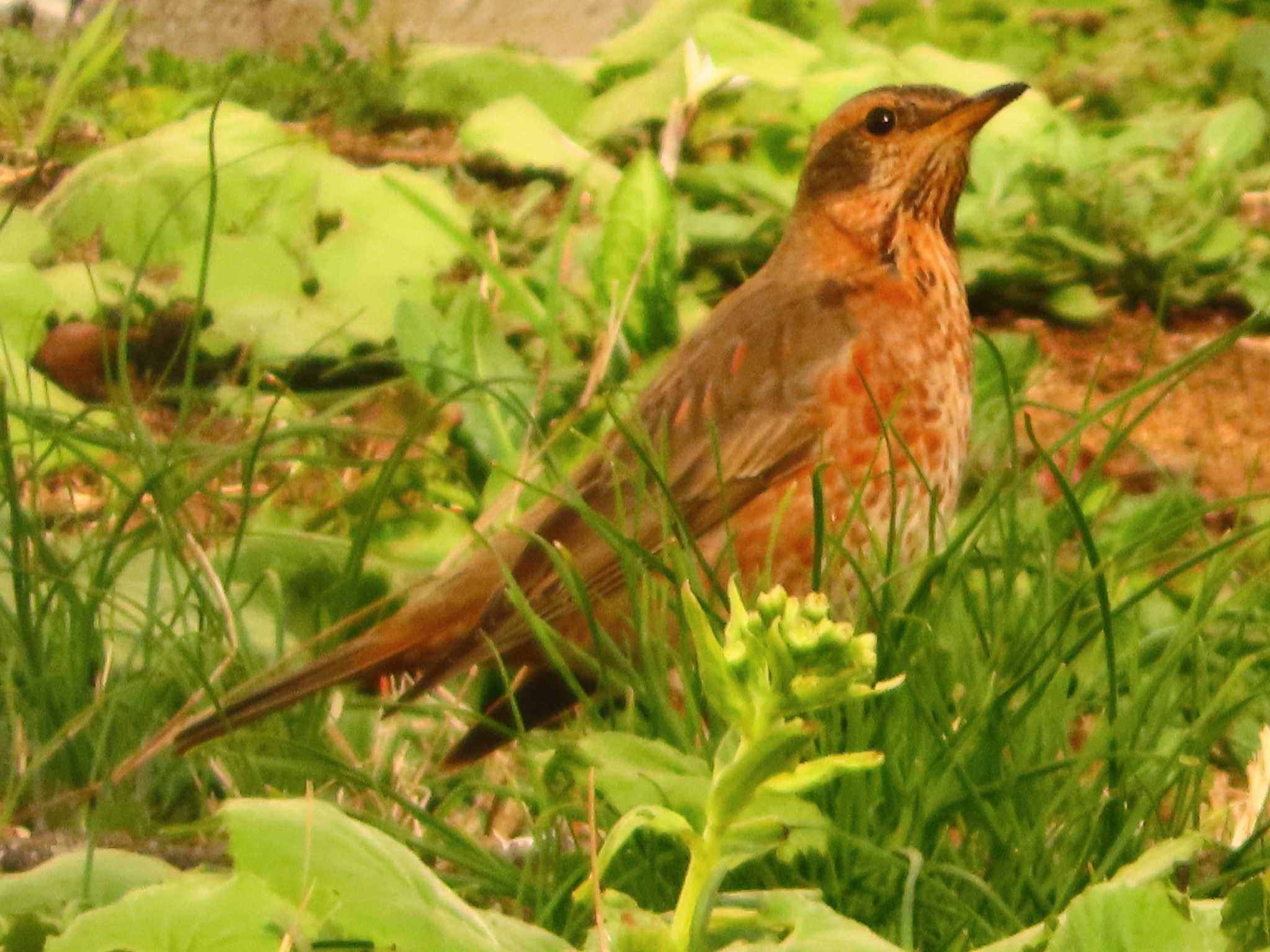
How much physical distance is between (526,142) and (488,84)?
0.48 meters

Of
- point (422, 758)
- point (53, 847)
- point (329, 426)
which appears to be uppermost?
point (329, 426)

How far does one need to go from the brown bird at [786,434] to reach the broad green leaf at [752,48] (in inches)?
68.6

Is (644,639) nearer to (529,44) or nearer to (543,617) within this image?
(543,617)

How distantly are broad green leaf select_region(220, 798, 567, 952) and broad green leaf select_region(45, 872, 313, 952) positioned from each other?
0.02 metres

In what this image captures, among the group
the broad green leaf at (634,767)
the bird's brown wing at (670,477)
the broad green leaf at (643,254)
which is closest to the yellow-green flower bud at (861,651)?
the broad green leaf at (634,767)

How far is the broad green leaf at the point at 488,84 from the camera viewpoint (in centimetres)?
542

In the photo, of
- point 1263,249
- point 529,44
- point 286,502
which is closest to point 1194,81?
point 1263,249

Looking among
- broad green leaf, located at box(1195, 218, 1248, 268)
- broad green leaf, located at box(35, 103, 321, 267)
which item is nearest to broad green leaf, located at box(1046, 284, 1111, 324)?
broad green leaf, located at box(1195, 218, 1248, 268)

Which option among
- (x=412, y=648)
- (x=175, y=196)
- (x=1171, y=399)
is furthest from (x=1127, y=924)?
(x=175, y=196)

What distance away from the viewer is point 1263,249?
4719mm

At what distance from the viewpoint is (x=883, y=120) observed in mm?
3617

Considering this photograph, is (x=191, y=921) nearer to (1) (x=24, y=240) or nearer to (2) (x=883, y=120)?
(2) (x=883, y=120)

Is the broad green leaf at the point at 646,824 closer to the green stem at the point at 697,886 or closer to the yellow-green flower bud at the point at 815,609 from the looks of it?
the green stem at the point at 697,886

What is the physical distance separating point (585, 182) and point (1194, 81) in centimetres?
196
